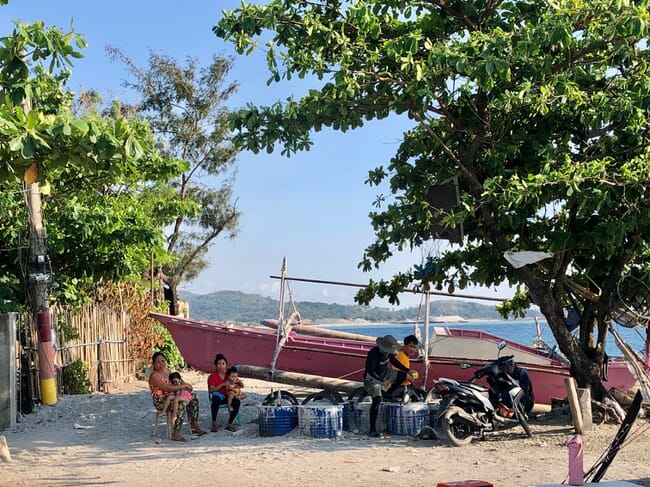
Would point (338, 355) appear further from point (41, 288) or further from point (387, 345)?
point (41, 288)

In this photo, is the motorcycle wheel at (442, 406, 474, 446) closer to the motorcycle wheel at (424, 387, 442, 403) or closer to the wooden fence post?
A: the motorcycle wheel at (424, 387, 442, 403)

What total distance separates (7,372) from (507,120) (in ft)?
25.5

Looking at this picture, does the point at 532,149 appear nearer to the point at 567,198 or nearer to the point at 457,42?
the point at 567,198

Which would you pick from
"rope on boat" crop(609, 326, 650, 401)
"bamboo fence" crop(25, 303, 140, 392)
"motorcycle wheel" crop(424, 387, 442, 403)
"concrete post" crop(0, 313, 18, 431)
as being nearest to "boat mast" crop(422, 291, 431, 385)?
"motorcycle wheel" crop(424, 387, 442, 403)

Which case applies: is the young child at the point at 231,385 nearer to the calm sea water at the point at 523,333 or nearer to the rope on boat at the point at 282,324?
the rope on boat at the point at 282,324

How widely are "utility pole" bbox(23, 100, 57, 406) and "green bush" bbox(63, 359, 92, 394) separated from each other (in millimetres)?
1122

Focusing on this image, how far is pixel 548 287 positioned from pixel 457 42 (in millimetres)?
3833

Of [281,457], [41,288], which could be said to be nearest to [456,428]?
[281,457]

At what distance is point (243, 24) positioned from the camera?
32.4ft

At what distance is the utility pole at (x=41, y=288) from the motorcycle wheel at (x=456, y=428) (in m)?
6.59

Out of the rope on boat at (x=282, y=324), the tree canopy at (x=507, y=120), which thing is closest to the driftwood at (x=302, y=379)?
the rope on boat at (x=282, y=324)

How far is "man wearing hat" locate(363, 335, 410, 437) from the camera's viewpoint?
33.6ft

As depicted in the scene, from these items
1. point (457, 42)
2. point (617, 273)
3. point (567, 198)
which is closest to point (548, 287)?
point (617, 273)

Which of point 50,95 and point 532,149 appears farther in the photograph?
point 50,95
